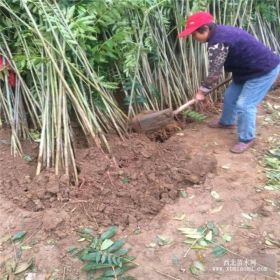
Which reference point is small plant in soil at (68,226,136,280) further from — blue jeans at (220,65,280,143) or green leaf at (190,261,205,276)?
blue jeans at (220,65,280,143)

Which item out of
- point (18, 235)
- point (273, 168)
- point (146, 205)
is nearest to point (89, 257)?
point (18, 235)

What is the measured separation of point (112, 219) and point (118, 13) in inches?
61.1

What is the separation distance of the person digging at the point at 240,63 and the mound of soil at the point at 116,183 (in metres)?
0.43

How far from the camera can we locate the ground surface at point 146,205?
2271mm

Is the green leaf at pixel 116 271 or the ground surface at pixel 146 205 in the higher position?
the ground surface at pixel 146 205

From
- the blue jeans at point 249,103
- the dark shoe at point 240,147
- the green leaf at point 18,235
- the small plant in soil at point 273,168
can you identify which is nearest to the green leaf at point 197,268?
the small plant in soil at point 273,168

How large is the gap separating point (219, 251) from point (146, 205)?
602 mm

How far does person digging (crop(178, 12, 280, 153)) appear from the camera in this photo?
3.02 m

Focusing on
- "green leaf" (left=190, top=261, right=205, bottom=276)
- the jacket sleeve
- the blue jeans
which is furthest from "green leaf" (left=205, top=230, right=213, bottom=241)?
the jacket sleeve

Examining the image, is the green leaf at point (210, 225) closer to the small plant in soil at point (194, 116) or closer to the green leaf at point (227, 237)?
the green leaf at point (227, 237)

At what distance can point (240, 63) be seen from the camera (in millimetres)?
3199

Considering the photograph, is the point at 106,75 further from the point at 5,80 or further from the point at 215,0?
the point at 215,0

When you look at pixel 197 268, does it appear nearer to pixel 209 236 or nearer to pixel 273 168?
pixel 209 236

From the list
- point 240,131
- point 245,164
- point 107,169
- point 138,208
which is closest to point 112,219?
point 138,208
